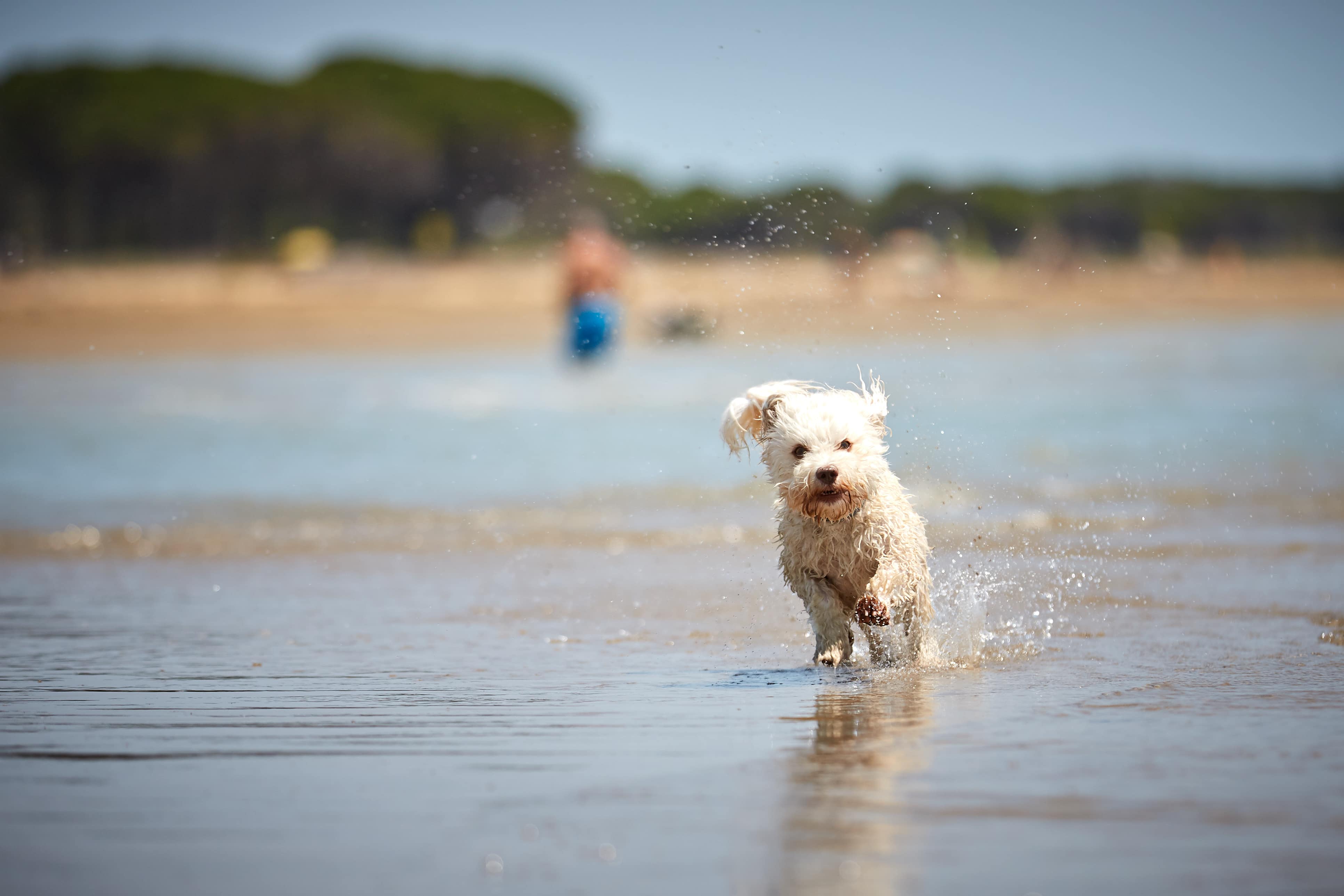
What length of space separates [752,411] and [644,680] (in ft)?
4.66

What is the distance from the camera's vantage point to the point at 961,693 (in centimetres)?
523

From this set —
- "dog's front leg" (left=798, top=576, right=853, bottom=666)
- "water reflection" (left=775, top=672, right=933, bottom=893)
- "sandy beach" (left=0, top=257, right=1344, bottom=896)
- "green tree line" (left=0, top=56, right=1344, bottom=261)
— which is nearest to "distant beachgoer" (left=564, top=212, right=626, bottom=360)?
"sandy beach" (left=0, top=257, right=1344, bottom=896)

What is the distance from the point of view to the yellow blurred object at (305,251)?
47438mm

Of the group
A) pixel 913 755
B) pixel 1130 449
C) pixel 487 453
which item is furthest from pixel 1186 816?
pixel 487 453

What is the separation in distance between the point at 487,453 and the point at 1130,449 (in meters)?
6.69

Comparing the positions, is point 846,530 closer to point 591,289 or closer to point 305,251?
point 591,289

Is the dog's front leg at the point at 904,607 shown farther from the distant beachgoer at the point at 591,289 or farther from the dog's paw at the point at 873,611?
the distant beachgoer at the point at 591,289

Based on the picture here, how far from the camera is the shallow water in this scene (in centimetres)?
347

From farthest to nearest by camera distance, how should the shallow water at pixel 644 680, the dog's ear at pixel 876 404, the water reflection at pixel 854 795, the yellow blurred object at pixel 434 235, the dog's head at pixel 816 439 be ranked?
1. the yellow blurred object at pixel 434 235
2. the dog's ear at pixel 876 404
3. the dog's head at pixel 816 439
4. the shallow water at pixel 644 680
5. the water reflection at pixel 854 795

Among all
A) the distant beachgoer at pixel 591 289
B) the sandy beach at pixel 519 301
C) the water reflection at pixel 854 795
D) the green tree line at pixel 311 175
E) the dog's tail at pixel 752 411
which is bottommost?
the water reflection at pixel 854 795

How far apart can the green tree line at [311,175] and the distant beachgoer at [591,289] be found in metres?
28.9

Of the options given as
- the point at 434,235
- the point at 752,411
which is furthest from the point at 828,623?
the point at 434,235

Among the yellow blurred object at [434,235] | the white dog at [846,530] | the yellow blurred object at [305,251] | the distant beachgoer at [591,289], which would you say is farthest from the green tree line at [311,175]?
the white dog at [846,530]

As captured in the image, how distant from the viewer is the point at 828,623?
610cm
